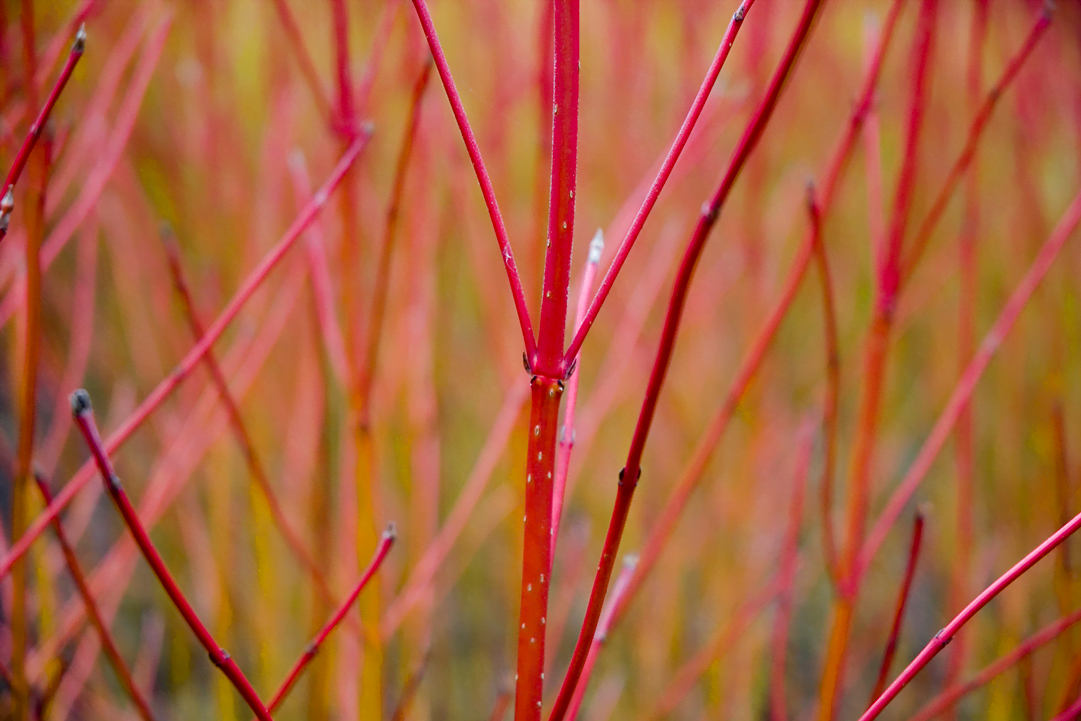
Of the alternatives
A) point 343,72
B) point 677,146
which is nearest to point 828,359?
point 677,146

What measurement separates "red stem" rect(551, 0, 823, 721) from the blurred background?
0.69 ft

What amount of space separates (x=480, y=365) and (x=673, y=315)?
1288mm

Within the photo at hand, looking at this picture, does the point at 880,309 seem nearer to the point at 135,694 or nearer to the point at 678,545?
the point at 135,694

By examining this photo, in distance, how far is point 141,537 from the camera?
216mm

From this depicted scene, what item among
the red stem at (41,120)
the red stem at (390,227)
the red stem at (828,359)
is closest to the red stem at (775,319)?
the red stem at (828,359)

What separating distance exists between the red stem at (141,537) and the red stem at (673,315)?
0.12m

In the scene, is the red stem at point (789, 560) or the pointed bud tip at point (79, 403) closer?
the pointed bud tip at point (79, 403)

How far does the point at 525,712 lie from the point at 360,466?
0.84 feet

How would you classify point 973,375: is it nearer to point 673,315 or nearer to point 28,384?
point 673,315

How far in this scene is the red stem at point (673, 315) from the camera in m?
0.19

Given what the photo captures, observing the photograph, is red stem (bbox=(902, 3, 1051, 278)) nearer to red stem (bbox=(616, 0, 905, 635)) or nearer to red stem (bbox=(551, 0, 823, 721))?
red stem (bbox=(616, 0, 905, 635))

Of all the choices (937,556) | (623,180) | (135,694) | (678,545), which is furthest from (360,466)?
(937,556)

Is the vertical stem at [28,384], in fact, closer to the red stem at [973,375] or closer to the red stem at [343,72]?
the red stem at [343,72]

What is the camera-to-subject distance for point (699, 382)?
100cm
